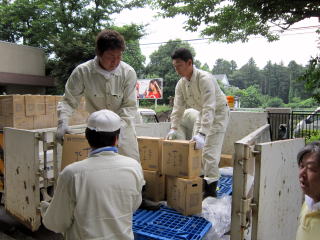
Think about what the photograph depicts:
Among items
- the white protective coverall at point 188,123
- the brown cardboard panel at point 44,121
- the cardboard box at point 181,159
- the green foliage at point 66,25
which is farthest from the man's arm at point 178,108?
the green foliage at point 66,25

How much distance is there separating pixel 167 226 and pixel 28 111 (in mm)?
2424

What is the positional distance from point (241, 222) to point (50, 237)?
2.49 meters

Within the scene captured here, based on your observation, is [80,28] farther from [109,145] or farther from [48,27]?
[109,145]

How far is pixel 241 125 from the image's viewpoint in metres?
5.53

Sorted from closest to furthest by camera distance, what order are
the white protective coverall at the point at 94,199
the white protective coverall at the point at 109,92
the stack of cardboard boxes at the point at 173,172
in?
the white protective coverall at the point at 94,199
the white protective coverall at the point at 109,92
the stack of cardboard boxes at the point at 173,172

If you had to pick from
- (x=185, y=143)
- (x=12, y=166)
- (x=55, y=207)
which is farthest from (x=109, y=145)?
(x=12, y=166)

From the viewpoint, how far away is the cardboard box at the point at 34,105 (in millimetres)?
3921

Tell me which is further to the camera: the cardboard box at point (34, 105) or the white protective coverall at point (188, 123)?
the white protective coverall at point (188, 123)

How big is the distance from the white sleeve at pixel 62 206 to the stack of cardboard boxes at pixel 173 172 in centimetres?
164

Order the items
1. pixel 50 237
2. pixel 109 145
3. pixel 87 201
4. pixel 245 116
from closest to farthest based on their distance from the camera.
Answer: pixel 87 201 < pixel 109 145 < pixel 50 237 < pixel 245 116

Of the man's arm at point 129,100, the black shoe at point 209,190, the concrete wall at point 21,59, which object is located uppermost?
the concrete wall at point 21,59

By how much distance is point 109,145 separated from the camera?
166 centimetres

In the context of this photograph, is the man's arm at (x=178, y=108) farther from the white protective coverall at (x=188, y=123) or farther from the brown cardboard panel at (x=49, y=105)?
the brown cardboard panel at (x=49, y=105)

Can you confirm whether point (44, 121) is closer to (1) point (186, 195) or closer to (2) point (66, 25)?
(1) point (186, 195)
